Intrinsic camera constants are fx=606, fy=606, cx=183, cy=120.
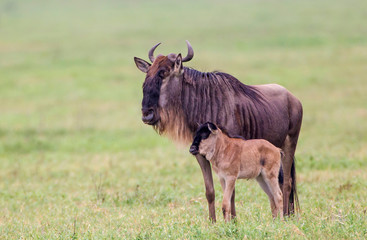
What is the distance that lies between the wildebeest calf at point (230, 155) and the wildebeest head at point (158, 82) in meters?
0.70

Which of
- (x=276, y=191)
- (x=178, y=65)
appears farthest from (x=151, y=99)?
(x=276, y=191)

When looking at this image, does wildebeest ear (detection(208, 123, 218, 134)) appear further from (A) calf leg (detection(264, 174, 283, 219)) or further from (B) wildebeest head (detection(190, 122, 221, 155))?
(A) calf leg (detection(264, 174, 283, 219))

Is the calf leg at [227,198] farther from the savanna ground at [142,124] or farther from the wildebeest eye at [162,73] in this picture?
the wildebeest eye at [162,73]

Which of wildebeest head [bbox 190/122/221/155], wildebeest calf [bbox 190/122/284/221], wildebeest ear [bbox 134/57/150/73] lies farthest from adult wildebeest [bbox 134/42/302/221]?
wildebeest head [bbox 190/122/221/155]

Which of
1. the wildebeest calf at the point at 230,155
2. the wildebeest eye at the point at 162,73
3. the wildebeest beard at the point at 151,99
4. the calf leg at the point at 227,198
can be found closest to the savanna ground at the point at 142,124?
the calf leg at the point at 227,198

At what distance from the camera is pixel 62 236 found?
6.54 meters

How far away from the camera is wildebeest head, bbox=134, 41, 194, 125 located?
23.3ft

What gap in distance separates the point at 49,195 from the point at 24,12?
136 ft

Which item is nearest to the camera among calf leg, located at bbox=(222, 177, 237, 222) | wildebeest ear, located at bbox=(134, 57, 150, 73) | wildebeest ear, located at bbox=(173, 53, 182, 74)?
calf leg, located at bbox=(222, 177, 237, 222)

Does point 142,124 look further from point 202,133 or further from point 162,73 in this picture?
point 202,133

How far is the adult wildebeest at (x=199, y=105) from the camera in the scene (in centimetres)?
719

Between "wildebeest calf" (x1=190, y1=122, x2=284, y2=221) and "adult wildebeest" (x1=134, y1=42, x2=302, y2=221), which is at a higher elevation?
"adult wildebeest" (x1=134, y1=42, x2=302, y2=221)

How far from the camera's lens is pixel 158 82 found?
7160mm

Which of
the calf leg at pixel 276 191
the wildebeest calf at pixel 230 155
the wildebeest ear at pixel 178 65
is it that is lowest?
the calf leg at pixel 276 191
